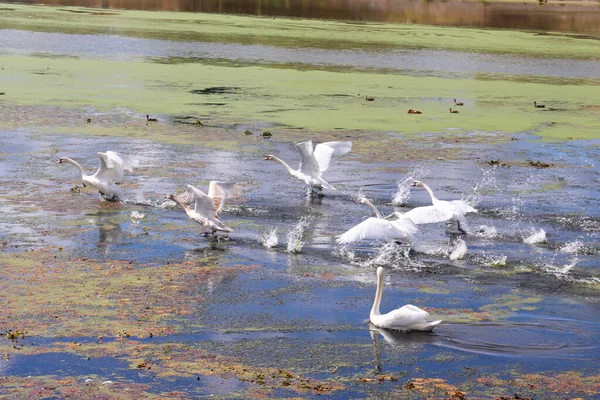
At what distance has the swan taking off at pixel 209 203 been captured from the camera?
1130cm

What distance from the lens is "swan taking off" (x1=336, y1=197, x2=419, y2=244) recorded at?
1038 cm

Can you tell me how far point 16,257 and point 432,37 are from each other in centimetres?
3229

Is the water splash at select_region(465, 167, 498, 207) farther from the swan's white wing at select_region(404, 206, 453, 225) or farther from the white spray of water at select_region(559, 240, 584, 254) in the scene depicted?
the white spray of water at select_region(559, 240, 584, 254)

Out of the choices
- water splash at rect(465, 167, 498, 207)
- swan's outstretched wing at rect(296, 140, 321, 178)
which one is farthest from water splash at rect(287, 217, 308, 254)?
water splash at rect(465, 167, 498, 207)

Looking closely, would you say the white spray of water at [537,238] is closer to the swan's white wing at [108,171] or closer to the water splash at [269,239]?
the water splash at [269,239]

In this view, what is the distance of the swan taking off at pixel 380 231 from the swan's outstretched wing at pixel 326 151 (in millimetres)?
3045

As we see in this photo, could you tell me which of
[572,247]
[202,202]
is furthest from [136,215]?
[572,247]

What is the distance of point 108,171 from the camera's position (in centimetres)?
1266

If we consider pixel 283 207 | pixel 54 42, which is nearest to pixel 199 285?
pixel 283 207

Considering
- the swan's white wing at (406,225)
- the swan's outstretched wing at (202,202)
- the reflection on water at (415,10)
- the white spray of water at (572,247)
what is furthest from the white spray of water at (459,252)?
the reflection on water at (415,10)

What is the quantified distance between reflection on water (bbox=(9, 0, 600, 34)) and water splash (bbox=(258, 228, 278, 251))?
39.3 meters

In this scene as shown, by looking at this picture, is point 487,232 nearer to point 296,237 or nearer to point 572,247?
point 572,247

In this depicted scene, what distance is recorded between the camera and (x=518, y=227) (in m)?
12.0

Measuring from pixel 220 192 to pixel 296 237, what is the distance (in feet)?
3.27
